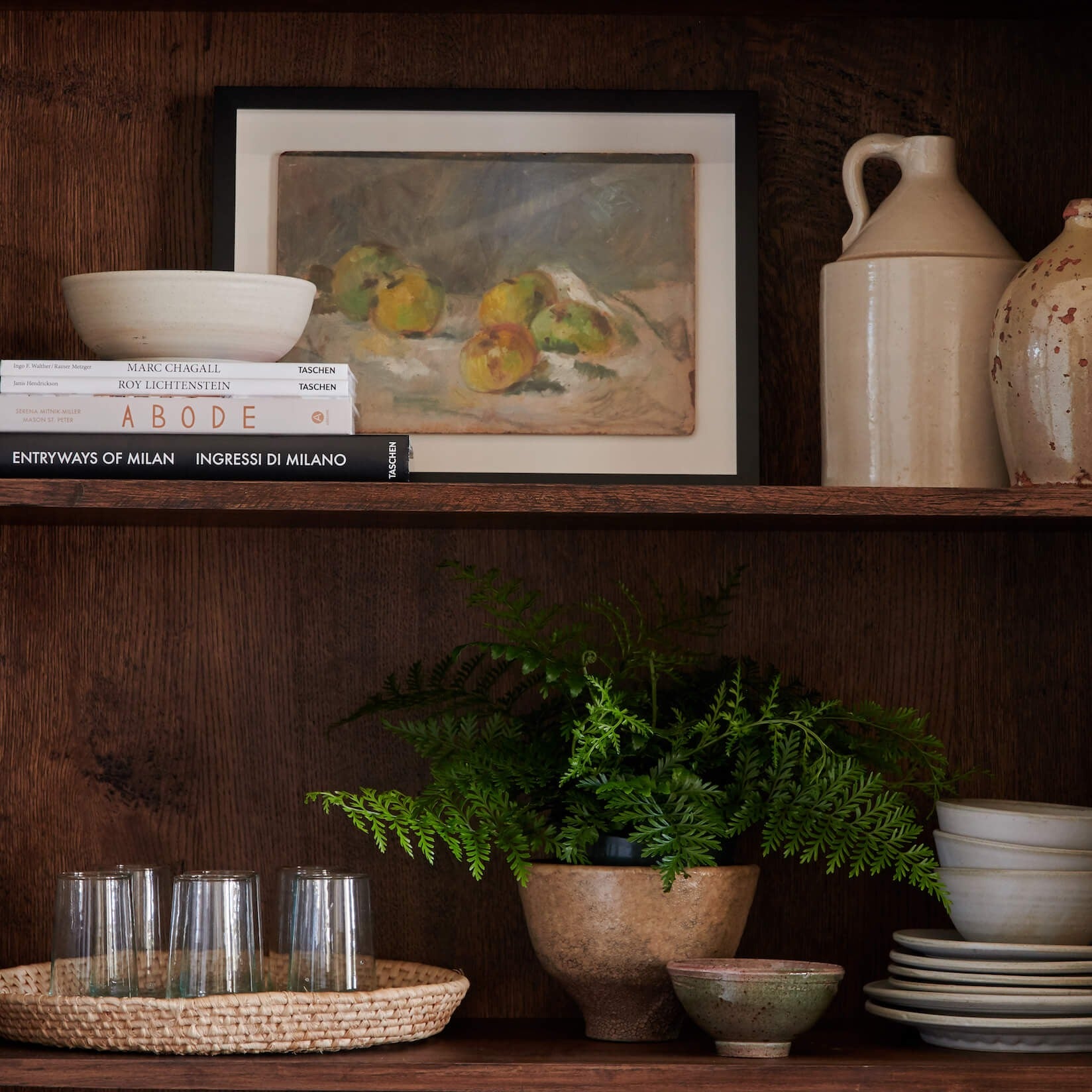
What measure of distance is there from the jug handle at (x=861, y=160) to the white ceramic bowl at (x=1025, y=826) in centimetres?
59

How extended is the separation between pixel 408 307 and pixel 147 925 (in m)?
0.68

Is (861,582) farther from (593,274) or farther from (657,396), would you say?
(593,274)

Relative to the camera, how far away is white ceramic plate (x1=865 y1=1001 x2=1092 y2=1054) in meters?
1.28


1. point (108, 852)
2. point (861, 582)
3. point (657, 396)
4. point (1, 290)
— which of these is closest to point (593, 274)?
point (657, 396)

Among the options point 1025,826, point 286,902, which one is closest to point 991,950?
point 1025,826

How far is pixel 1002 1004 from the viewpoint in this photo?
1.28 meters

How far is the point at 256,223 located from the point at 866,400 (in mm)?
672

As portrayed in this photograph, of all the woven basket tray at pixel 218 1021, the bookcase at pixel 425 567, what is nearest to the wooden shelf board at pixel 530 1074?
the woven basket tray at pixel 218 1021

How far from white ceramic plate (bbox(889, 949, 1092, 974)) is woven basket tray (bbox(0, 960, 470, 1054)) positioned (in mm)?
469

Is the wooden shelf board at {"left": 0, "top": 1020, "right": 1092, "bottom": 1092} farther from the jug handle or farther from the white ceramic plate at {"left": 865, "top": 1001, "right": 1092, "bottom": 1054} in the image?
the jug handle

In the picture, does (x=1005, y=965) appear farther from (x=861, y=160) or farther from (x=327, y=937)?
(x=861, y=160)

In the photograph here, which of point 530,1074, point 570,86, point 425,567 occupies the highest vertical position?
point 570,86

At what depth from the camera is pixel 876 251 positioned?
1426 millimetres

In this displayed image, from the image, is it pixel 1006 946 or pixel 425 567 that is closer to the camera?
pixel 1006 946
